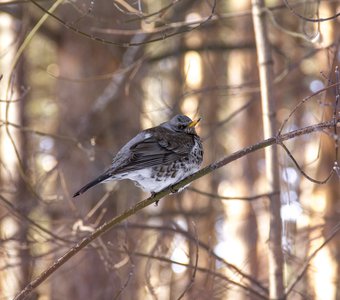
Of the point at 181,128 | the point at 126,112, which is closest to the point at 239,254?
the point at 126,112

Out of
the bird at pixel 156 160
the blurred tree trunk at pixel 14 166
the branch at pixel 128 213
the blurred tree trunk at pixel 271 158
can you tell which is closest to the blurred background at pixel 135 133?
the blurred tree trunk at pixel 14 166

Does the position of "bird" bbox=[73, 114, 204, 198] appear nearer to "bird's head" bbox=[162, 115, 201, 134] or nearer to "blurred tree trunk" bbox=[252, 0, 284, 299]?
"bird's head" bbox=[162, 115, 201, 134]

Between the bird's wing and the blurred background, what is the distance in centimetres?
59

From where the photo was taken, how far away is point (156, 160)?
185 inches

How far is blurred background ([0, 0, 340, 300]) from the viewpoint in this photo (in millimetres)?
5516

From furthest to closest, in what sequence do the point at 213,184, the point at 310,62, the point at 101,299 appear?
1. the point at 213,184
2. the point at 310,62
3. the point at 101,299

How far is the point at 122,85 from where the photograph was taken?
782 cm

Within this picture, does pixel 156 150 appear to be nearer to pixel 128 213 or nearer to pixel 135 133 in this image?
pixel 128 213

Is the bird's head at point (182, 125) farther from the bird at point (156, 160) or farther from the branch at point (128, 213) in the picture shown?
the branch at point (128, 213)

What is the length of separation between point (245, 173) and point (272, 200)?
7168mm

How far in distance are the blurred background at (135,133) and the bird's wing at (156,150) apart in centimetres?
59

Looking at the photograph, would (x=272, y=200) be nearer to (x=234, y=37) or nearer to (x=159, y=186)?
(x=159, y=186)

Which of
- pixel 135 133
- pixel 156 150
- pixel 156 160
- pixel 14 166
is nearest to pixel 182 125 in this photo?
pixel 156 150

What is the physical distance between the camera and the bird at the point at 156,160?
4.51 m
